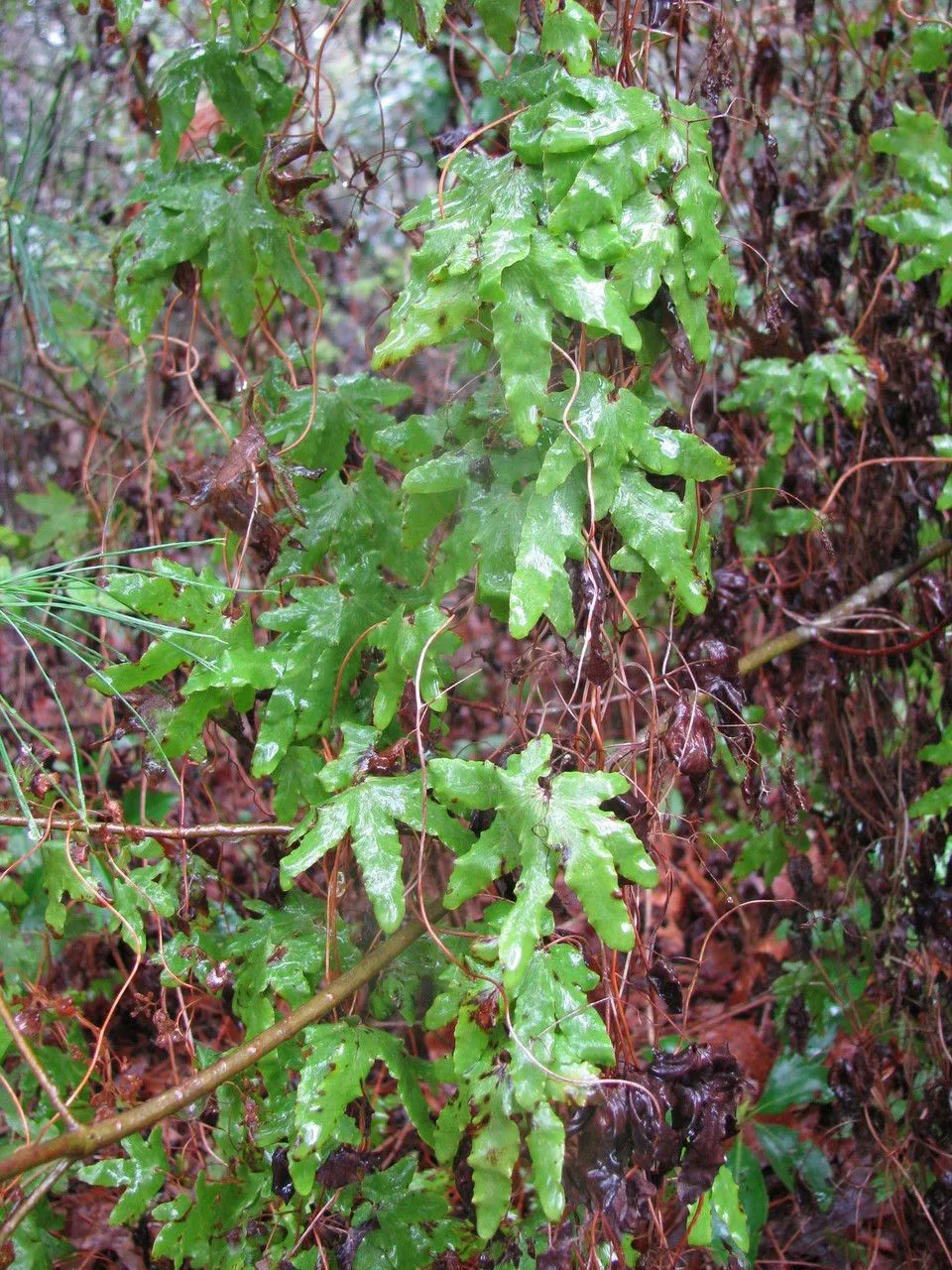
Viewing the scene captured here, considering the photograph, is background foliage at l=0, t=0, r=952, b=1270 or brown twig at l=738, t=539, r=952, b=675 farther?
brown twig at l=738, t=539, r=952, b=675

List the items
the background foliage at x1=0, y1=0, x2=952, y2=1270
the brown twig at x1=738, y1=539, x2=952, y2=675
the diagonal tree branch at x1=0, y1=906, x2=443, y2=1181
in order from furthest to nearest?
the brown twig at x1=738, y1=539, x2=952, y2=675 < the background foliage at x1=0, y1=0, x2=952, y2=1270 < the diagonal tree branch at x1=0, y1=906, x2=443, y2=1181

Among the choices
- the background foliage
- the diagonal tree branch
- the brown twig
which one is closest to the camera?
the diagonal tree branch

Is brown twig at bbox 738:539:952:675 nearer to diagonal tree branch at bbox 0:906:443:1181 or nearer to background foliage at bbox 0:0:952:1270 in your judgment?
background foliage at bbox 0:0:952:1270

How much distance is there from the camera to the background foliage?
1154mm

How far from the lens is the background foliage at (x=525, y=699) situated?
1.15 m

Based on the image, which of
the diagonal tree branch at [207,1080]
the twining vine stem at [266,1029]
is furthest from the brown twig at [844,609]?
the diagonal tree branch at [207,1080]

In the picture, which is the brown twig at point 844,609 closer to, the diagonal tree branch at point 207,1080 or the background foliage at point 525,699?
the background foliage at point 525,699

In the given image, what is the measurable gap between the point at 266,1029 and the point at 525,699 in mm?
549

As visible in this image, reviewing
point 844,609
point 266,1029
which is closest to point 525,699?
point 266,1029

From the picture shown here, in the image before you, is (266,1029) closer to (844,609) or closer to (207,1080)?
(207,1080)

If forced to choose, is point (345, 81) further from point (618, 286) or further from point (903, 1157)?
point (903, 1157)

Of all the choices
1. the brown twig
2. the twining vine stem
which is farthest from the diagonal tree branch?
the brown twig

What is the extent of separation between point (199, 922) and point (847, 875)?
47.8 inches

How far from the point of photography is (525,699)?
1462 millimetres
